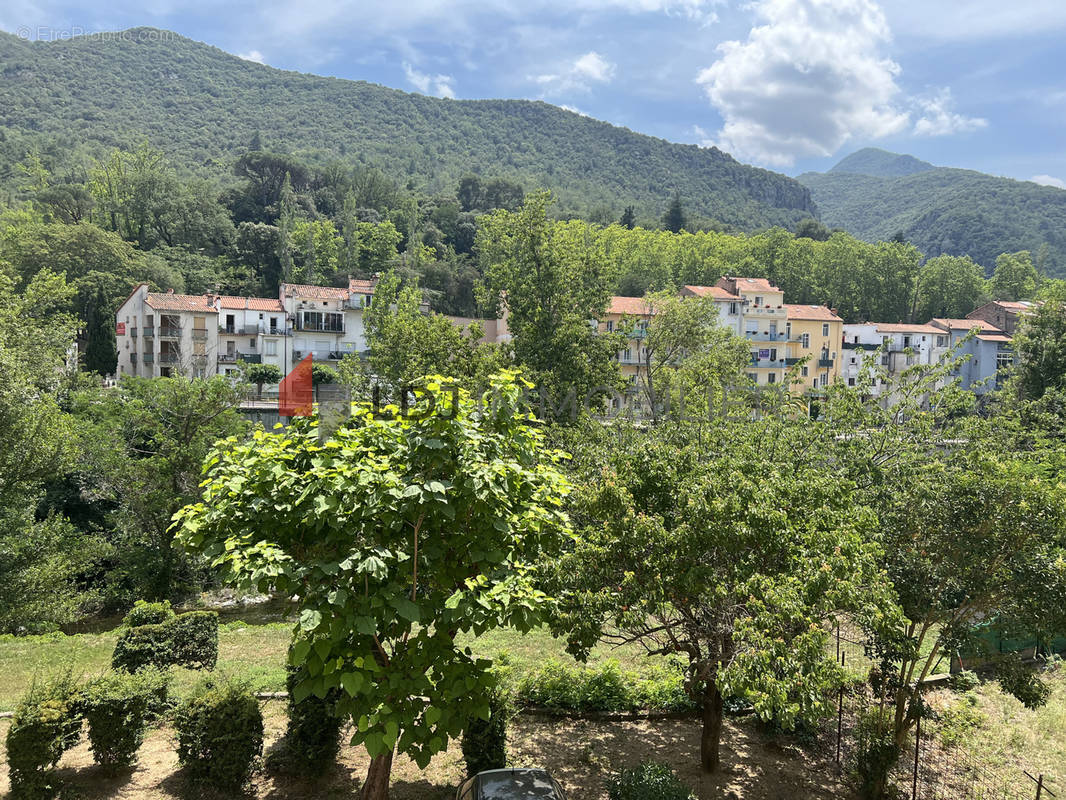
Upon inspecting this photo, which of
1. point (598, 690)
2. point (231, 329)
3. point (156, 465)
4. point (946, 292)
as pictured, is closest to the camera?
point (598, 690)

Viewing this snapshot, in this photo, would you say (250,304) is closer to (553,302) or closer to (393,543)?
(553,302)

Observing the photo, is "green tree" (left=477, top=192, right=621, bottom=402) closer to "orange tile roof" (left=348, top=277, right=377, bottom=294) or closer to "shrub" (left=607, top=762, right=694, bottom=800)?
"shrub" (left=607, top=762, right=694, bottom=800)

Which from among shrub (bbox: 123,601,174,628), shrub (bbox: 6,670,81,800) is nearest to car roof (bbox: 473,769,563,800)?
shrub (bbox: 6,670,81,800)

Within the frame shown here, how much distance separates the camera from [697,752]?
1141 centimetres

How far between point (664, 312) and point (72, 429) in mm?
26980

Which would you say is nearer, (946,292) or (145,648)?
(145,648)

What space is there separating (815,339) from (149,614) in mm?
73099

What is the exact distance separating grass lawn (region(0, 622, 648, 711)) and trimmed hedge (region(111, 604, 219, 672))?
0.28 metres

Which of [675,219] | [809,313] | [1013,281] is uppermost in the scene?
[675,219]

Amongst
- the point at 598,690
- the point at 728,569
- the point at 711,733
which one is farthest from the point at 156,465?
the point at 728,569

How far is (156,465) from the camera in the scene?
24.6m

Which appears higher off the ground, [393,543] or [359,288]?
[359,288]

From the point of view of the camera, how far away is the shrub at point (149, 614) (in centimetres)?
1309

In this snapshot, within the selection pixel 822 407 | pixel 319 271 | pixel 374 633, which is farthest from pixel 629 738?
pixel 319 271
